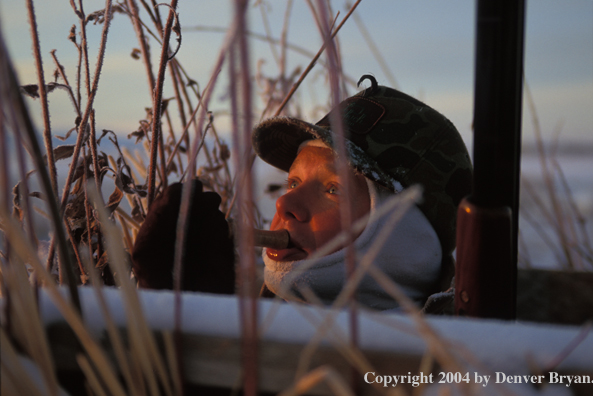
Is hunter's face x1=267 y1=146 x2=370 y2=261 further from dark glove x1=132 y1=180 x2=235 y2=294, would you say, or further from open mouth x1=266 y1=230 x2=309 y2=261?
dark glove x1=132 y1=180 x2=235 y2=294

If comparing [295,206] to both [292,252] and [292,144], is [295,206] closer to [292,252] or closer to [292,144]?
[292,252]

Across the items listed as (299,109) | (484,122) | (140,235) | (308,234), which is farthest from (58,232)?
(299,109)

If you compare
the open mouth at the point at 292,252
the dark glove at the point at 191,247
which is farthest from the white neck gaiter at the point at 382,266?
the dark glove at the point at 191,247

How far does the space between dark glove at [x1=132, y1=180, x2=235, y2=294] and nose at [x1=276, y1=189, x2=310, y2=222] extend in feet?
0.35

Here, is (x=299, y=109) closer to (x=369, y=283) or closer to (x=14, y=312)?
(x=369, y=283)

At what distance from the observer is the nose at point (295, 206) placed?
2.54 feet

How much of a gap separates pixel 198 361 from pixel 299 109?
1.12 m

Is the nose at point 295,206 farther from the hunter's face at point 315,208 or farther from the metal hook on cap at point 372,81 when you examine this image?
the metal hook on cap at point 372,81

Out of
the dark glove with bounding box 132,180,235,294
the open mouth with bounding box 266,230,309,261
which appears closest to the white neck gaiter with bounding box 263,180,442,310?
the open mouth with bounding box 266,230,309,261

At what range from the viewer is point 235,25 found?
0.18 meters

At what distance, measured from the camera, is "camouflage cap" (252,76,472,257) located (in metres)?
0.80

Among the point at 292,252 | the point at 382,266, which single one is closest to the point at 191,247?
the point at 292,252

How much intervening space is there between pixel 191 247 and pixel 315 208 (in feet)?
0.68

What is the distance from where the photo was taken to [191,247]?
2.30 ft
